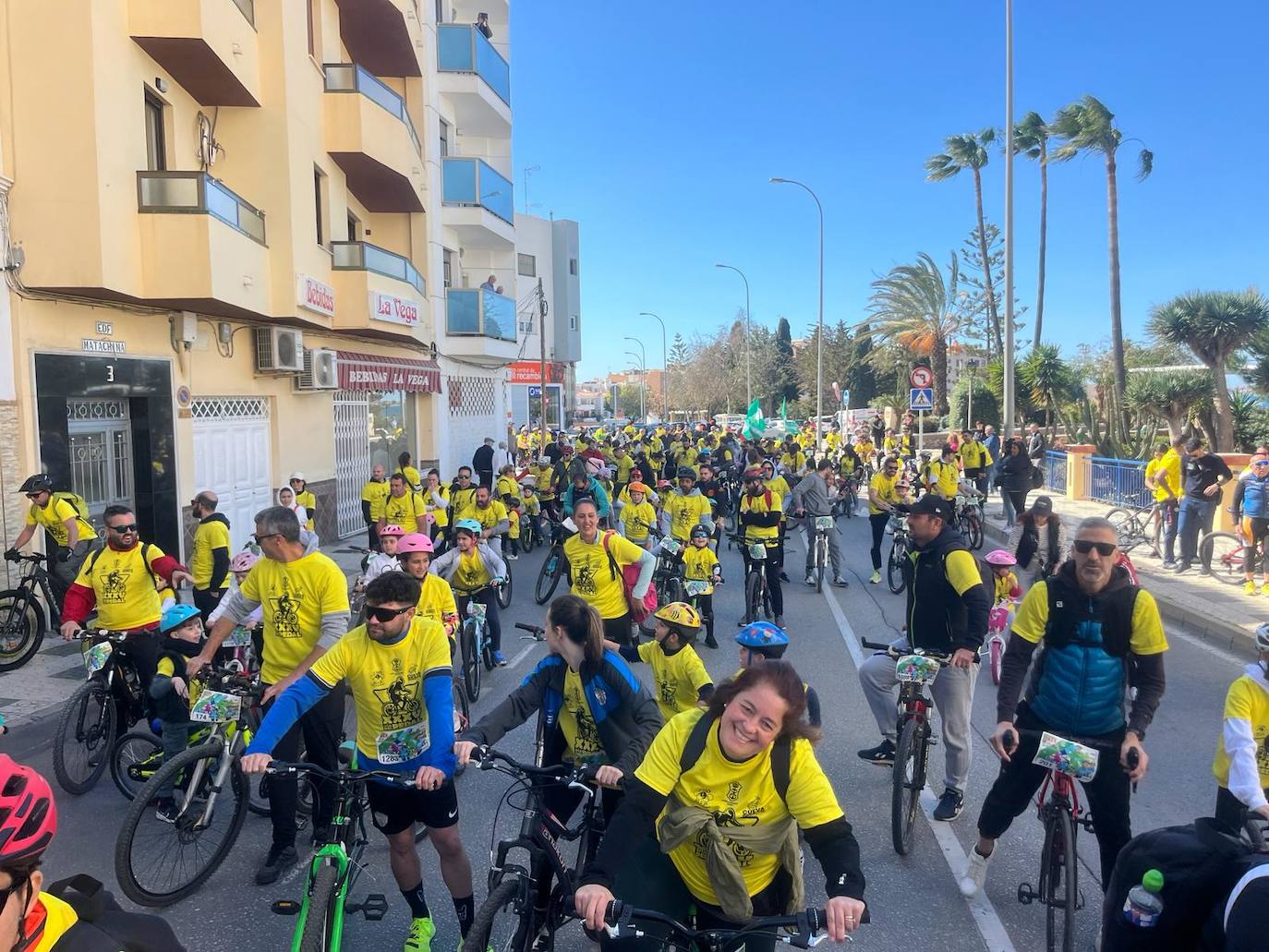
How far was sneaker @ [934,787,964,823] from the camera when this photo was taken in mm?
5480

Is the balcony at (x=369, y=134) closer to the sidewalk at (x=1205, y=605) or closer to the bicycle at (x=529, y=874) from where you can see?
the sidewalk at (x=1205, y=605)

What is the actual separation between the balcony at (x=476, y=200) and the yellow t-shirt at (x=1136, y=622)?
2346cm

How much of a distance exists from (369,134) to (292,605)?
14.6 metres

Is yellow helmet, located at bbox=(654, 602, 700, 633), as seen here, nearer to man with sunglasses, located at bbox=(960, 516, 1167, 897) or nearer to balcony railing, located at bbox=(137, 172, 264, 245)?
man with sunglasses, located at bbox=(960, 516, 1167, 897)

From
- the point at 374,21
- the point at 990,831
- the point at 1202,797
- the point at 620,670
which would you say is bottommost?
the point at 1202,797

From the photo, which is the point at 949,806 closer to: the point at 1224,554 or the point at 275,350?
the point at 1224,554

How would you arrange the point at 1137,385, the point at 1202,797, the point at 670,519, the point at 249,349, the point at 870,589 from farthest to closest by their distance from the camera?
the point at 1137,385 < the point at 249,349 < the point at 870,589 < the point at 670,519 < the point at 1202,797

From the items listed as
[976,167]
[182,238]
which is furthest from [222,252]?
[976,167]

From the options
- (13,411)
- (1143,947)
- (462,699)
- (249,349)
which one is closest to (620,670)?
(1143,947)

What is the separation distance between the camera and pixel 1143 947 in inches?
100

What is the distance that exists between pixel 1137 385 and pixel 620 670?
81.0ft

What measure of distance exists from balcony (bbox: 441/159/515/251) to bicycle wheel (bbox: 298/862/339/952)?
23876 mm

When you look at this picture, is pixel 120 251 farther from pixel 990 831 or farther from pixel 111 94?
pixel 990 831

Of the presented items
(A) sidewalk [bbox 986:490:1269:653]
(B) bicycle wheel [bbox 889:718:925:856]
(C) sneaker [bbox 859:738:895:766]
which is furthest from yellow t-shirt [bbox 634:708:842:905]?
(A) sidewalk [bbox 986:490:1269:653]
